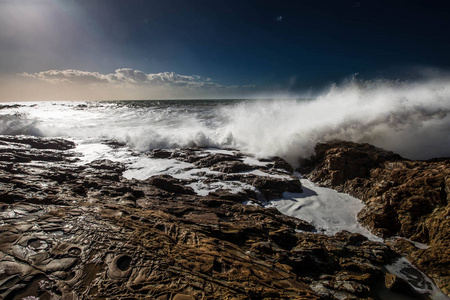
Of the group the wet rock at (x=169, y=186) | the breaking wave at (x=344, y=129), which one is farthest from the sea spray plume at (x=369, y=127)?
Result: the wet rock at (x=169, y=186)

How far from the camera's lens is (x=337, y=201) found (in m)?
7.48

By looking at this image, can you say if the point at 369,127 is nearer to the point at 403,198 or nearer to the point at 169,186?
the point at 403,198

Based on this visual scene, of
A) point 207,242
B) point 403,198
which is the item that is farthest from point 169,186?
point 403,198

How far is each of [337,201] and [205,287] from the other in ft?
23.2

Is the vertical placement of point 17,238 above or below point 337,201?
above

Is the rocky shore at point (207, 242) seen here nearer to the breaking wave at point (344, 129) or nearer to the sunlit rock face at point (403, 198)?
the sunlit rock face at point (403, 198)

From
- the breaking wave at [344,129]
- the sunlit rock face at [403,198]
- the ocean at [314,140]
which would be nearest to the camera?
the sunlit rock face at [403,198]

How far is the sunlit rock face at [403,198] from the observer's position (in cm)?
445

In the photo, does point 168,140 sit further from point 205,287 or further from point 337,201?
point 205,287

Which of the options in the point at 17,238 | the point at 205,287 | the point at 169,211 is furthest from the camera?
the point at 169,211

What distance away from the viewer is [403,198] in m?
5.80

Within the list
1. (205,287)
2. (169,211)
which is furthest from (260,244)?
(169,211)

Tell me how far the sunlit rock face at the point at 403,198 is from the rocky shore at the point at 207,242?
29mm

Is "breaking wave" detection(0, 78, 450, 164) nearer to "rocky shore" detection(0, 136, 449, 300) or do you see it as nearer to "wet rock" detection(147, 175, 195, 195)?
"rocky shore" detection(0, 136, 449, 300)
